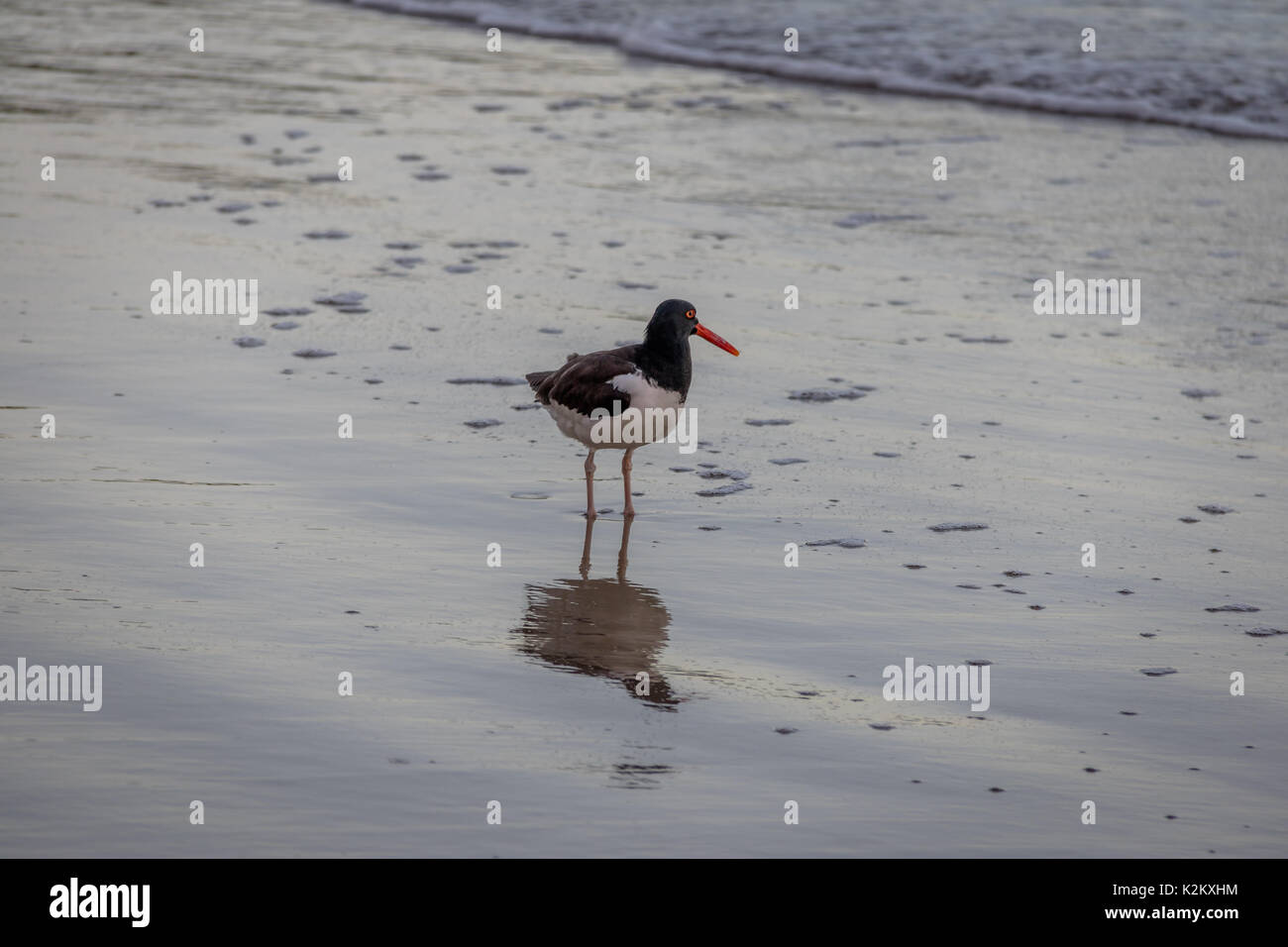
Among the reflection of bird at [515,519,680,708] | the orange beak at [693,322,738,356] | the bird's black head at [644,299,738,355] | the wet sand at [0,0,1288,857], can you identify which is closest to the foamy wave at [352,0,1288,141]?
the wet sand at [0,0,1288,857]

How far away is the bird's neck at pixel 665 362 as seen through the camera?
684 centimetres

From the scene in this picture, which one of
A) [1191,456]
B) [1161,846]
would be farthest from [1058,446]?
[1161,846]

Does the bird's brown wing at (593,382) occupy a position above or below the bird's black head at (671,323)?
below

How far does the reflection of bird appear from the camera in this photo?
5453 mm

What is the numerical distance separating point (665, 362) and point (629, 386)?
23 centimetres

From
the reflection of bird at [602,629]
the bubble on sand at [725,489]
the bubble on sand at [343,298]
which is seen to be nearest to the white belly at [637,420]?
the bubble on sand at [725,489]

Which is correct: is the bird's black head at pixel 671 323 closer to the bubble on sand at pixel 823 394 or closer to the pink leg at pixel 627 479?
the pink leg at pixel 627 479

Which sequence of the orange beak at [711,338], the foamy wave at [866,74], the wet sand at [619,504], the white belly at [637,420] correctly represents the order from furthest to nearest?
the foamy wave at [866,74] → the orange beak at [711,338] → the white belly at [637,420] → the wet sand at [619,504]

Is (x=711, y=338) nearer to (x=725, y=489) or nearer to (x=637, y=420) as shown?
(x=637, y=420)

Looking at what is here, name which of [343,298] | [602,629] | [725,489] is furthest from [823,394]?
[343,298]

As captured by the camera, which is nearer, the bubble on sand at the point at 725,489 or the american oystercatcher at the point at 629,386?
the american oystercatcher at the point at 629,386

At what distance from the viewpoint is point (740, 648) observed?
5676 mm

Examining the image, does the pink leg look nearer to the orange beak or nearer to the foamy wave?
the orange beak

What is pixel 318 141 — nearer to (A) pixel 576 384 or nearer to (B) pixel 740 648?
(A) pixel 576 384
